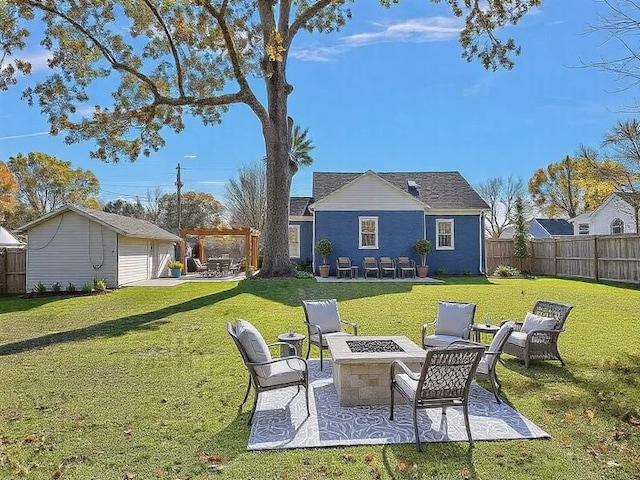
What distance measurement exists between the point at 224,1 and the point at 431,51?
23.8 feet

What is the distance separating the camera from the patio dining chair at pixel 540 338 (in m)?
6.47

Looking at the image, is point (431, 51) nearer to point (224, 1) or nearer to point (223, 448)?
point (224, 1)

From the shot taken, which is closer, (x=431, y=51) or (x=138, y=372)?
(x=138, y=372)

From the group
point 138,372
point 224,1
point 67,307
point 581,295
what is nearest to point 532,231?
point 581,295

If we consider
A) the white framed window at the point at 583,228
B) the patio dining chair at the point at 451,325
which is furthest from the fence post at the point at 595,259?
the patio dining chair at the point at 451,325

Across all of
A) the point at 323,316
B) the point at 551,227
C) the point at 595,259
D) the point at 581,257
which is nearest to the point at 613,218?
the point at 551,227

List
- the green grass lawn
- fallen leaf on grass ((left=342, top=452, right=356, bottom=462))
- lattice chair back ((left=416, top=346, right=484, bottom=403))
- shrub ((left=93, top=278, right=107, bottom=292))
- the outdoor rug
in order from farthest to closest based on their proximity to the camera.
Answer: shrub ((left=93, top=278, right=107, bottom=292))
the outdoor rug
lattice chair back ((left=416, top=346, right=484, bottom=403))
fallen leaf on grass ((left=342, top=452, right=356, bottom=462))
the green grass lawn

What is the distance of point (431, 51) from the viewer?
1628 centimetres

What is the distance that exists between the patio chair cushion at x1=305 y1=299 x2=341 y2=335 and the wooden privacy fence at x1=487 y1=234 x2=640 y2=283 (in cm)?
1514

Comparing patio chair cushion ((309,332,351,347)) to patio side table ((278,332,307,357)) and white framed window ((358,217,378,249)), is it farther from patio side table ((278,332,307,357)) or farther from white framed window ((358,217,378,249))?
white framed window ((358,217,378,249))

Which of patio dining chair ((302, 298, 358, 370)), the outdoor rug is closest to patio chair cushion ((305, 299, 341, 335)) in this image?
patio dining chair ((302, 298, 358, 370))

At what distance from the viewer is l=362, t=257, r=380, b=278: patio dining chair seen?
20547 millimetres

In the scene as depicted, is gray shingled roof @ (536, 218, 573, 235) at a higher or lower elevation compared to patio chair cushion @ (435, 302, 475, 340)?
higher

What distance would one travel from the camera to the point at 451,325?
6797 mm
